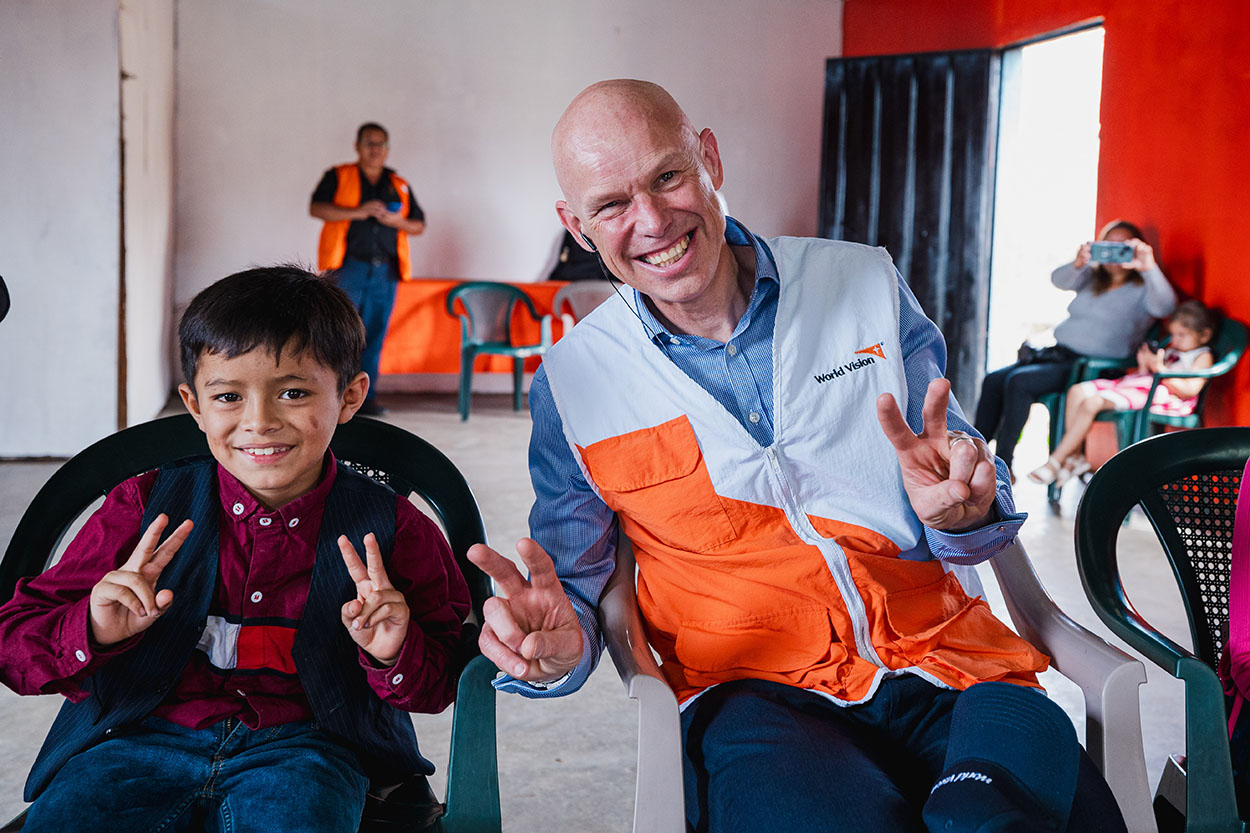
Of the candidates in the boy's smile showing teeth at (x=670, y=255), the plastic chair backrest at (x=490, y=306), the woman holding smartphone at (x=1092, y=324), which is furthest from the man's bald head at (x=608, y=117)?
the plastic chair backrest at (x=490, y=306)

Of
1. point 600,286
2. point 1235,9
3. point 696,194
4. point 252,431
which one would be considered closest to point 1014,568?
point 696,194

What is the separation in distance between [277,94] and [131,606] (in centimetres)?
712

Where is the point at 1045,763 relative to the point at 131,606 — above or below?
below

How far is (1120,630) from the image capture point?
139 centimetres

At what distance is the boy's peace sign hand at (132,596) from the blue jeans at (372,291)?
5162 millimetres

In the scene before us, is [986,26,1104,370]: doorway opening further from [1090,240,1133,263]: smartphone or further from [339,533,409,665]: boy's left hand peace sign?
[339,533,409,665]: boy's left hand peace sign

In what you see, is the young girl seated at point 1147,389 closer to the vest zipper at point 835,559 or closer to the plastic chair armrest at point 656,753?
the vest zipper at point 835,559

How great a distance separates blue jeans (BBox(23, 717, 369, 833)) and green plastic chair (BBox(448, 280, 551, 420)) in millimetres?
5438

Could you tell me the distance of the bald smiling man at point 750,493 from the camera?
3.95 feet

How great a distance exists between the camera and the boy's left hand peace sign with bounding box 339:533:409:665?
45.8 inches

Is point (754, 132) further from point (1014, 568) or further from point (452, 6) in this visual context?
point (1014, 568)

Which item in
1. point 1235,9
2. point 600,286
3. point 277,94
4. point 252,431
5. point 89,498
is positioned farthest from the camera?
point 277,94

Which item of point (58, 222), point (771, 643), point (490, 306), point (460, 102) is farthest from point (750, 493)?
point (460, 102)

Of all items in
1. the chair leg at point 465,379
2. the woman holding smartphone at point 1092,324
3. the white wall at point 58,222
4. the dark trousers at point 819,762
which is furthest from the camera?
the chair leg at point 465,379
